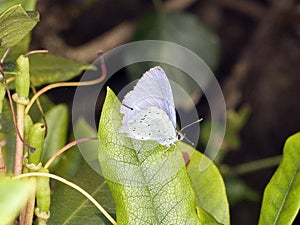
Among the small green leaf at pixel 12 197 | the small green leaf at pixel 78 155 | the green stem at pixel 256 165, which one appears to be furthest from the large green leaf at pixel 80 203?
the green stem at pixel 256 165

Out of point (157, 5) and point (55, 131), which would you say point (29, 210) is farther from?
point (157, 5)

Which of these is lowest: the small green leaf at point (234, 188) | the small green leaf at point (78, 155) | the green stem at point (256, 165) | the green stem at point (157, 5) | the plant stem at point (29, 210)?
the green stem at point (256, 165)

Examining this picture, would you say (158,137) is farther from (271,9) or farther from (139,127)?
(271,9)

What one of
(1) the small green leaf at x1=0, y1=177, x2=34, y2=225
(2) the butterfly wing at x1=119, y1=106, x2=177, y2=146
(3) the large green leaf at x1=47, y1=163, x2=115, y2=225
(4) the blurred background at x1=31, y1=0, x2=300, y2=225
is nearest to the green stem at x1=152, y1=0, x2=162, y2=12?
(4) the blurred background at x1=31, y1=0, x2=300, y2=225

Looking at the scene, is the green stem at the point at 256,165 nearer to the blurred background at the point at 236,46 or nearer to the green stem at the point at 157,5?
the blurred background at the point at 236,46

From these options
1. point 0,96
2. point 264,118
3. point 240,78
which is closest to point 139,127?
point 0,96

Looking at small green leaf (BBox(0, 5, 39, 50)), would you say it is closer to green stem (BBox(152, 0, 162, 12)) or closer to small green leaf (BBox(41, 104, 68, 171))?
small green leaf (BBox(41, 104, 68, 171))
